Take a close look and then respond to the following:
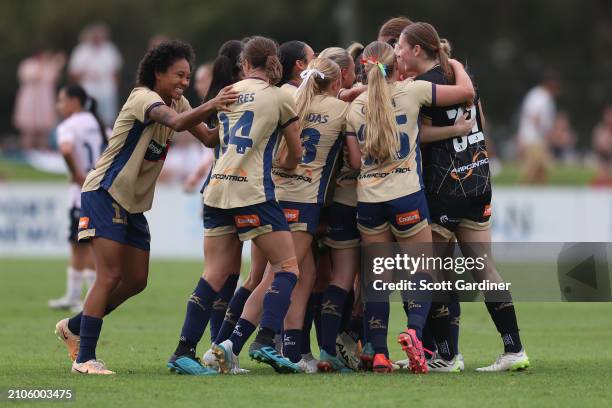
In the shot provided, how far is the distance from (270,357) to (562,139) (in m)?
25.3

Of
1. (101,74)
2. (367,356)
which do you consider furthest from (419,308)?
(101,74)

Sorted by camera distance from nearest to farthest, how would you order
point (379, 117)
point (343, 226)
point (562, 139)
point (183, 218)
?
point (379, 117) → point (343, 226) → point (183, 218) → point (562, 139)

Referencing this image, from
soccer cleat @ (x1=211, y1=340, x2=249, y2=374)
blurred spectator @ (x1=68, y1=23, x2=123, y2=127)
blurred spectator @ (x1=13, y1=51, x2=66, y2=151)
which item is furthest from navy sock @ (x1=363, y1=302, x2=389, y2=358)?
blurred spectator @ (x1=13, y1=51, x2=66, y2=151)

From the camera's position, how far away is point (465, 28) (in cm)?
4488

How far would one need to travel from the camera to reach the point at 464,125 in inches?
354

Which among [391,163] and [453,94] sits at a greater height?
[453,94]

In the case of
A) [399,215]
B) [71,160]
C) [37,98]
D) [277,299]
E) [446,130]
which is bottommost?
[277,299]

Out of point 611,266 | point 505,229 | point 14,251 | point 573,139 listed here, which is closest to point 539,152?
point 505,229

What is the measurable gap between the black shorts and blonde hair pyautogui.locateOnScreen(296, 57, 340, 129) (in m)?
1.03

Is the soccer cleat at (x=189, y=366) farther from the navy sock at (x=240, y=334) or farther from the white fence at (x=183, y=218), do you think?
the white fence at (x=183, y=218)

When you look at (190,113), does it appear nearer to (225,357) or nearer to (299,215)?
(299,215)

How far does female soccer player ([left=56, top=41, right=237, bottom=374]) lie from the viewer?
8.75 metres

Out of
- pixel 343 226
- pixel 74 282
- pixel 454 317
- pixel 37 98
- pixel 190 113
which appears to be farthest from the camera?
pixel 37 98

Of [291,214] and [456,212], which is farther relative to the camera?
[456,212]
